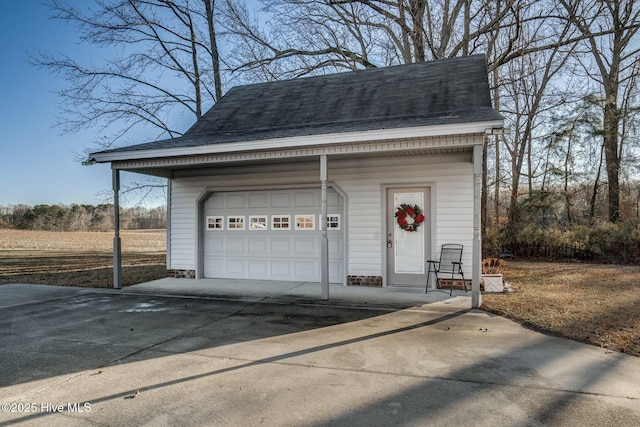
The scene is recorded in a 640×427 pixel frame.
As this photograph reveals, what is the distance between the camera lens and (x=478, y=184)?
5.93 m

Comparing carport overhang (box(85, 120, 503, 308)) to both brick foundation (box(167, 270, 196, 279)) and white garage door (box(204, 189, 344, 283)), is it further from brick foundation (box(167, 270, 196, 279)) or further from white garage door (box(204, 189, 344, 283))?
brick foundation (box(167, 270, 196, 279))

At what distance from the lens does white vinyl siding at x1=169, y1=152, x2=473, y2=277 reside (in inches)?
287

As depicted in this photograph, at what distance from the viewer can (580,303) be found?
6.22 m

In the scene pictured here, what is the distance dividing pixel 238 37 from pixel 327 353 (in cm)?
1541

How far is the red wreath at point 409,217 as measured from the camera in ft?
24.8

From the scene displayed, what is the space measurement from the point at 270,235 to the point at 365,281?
2.49m

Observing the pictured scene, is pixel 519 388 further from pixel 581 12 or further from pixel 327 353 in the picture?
pixel 581 12

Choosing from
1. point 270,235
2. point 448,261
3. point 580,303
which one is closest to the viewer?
point 580,303

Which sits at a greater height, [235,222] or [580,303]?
[235,222]

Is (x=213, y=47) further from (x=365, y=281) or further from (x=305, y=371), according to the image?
(x=305, y=371)

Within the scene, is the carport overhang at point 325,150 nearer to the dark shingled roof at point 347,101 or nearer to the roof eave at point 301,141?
the roof eave at point 301,141

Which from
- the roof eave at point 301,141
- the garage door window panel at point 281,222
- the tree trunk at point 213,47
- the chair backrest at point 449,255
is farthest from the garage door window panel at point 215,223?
the tree trunk at point 213,47

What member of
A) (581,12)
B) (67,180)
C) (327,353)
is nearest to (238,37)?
(67,180)

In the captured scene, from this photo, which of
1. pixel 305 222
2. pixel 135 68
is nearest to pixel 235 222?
pixel 305 222
